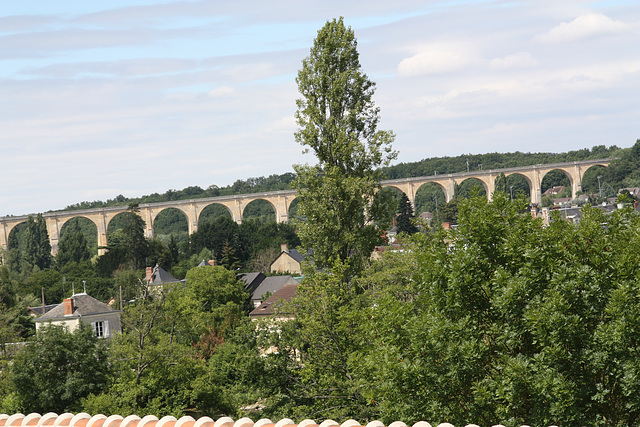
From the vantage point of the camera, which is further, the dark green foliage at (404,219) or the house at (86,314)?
the dark green foliage at (404,219)

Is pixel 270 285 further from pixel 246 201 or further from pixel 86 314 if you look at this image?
pixel 246 201

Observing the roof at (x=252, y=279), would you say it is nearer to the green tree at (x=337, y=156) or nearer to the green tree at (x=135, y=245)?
the green tree at (x=135, y=245)

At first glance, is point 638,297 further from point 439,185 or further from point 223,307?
point 439,185

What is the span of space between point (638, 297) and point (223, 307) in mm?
34237

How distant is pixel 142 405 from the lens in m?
25.4

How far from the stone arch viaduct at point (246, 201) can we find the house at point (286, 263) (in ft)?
126

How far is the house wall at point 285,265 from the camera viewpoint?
76.2m

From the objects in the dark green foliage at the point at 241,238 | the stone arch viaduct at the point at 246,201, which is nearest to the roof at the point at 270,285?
the dark green foliage at the point at 241,238

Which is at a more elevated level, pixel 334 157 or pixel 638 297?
pixel 334 157

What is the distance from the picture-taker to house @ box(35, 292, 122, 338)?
39500 mm

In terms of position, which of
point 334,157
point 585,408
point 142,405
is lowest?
point 142,405

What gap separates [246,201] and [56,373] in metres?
97.0

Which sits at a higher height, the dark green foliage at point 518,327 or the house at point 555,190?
the dark green foliage at point 518,327

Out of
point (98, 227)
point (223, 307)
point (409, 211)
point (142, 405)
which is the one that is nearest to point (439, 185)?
point (409, 211)
